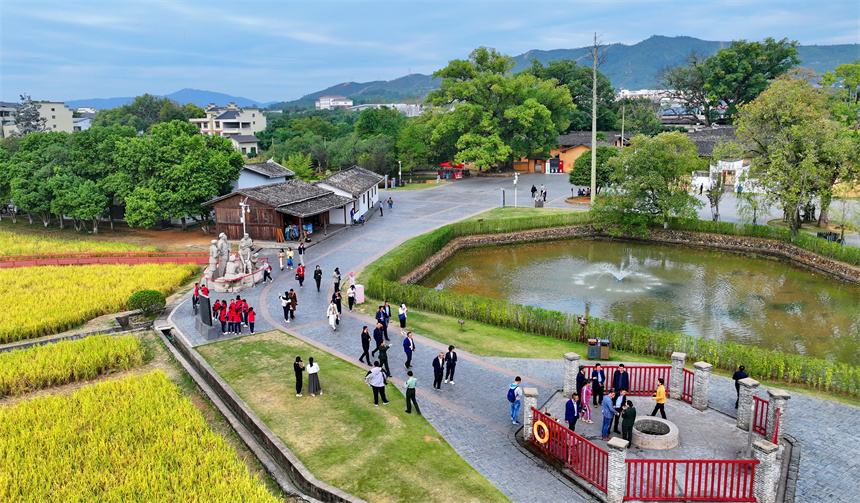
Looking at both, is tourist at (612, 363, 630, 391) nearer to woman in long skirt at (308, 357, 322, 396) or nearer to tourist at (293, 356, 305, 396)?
woman in long skirt at (308, 357, 322, 396)

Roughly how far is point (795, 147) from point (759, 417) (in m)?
26.2

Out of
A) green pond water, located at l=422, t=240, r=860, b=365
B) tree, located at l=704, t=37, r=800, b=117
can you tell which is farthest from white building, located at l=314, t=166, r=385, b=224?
tree, located at l=704, t=37, r=800, b=117

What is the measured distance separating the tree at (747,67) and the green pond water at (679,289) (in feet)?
175

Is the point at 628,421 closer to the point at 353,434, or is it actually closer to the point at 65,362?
the point at 353,434

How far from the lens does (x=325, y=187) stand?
4609 cm

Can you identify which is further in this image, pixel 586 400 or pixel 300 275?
pixel 300 275

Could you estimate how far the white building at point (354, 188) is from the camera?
150 ft

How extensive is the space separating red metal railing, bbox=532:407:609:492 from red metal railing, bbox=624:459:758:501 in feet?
2.00

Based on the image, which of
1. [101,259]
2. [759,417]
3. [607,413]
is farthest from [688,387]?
[101,259]

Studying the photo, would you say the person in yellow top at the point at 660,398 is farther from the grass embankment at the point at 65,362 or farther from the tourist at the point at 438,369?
the grass embankment at the point at 65,362

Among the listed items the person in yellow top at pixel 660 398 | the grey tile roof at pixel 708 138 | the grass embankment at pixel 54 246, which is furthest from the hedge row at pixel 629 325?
the grey tile roof at pixel 708 138

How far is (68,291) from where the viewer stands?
28.0 metres

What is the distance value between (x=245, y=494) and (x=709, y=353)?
1518 cm

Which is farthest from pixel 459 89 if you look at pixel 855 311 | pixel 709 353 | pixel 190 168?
pixel 709 353
